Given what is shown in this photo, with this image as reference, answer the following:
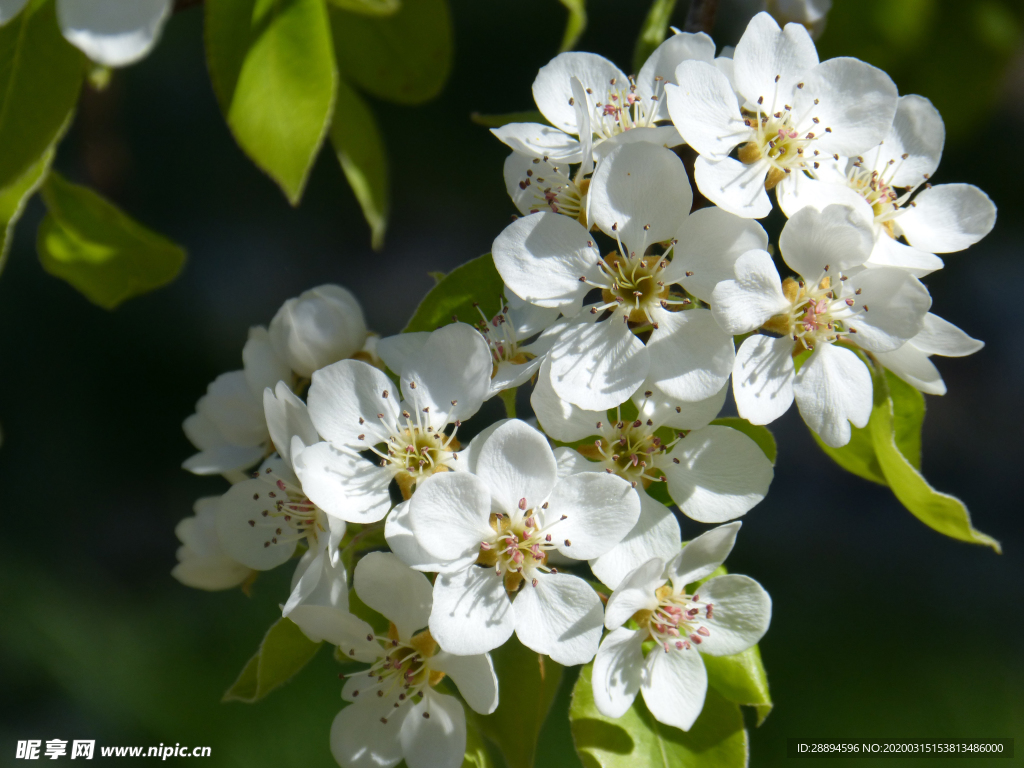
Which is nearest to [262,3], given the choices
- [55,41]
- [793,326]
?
[55,41]

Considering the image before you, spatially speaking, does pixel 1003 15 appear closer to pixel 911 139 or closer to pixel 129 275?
pixel 911 139

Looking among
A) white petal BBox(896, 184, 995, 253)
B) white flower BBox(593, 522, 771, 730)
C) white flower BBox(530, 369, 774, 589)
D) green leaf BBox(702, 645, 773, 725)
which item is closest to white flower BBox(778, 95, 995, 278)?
white petal BBox(896, 184, 995, 253)

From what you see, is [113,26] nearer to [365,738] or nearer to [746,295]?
[746,295]

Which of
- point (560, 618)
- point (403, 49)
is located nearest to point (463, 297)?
point (560, 618)

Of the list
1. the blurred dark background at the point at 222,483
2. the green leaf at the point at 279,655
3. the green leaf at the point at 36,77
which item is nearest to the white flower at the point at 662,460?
the green leaf at the point at 279,655

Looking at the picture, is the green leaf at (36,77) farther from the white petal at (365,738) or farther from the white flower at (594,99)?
the white petal at (365,738)

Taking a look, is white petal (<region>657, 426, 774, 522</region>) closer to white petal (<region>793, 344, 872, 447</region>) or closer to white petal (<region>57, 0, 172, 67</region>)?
white petal (<region>793, 344, 872, 447</region>)
